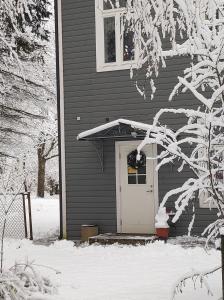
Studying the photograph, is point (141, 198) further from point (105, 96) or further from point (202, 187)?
point (202, 187)

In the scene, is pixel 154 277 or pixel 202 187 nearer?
pixel 202 187

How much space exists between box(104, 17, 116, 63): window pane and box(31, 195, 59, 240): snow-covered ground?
5072 millimetres

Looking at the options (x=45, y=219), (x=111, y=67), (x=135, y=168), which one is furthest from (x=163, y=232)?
(x=45, y=219)

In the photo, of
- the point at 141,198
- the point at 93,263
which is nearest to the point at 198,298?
the point at 93,263

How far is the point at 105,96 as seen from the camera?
12195mm

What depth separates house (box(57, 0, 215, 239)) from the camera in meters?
11.6

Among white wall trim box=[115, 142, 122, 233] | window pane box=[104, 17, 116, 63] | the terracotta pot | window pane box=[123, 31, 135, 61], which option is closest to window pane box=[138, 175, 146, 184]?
white wall trim box=[115, 142, 122, 233]

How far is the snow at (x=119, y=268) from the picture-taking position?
21.2 feet

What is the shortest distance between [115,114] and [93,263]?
4172mm

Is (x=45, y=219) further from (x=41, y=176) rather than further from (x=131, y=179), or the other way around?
(x=41, y=176)

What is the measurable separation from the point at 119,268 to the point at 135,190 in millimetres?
3624

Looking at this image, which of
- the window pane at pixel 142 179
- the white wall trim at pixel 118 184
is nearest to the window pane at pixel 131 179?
the window pane at pixel 142 179

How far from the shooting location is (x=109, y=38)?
1248 centimetres

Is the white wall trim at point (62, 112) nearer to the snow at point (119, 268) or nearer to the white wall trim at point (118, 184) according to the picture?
the snow at point (119, 268)
